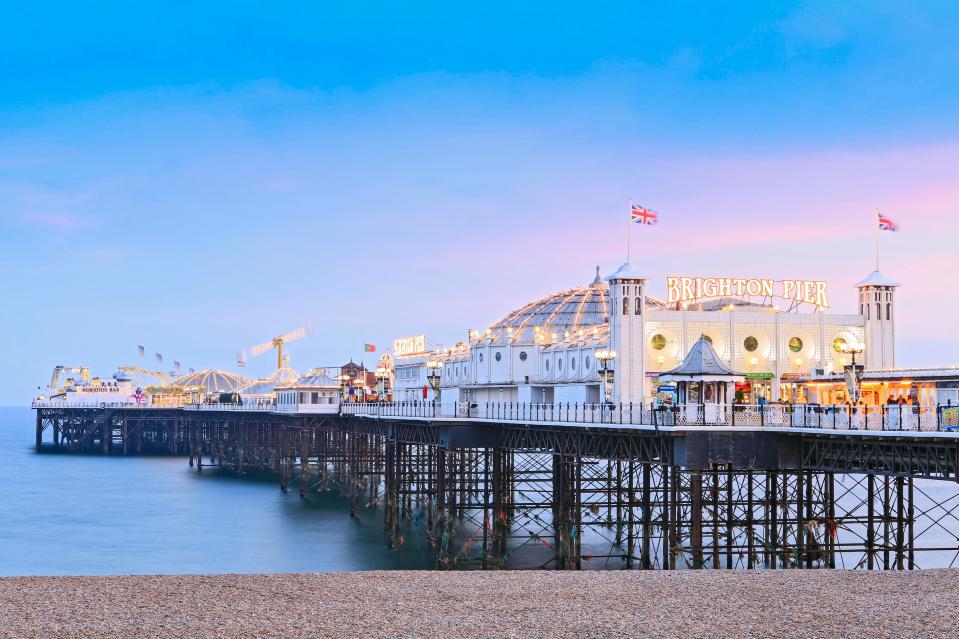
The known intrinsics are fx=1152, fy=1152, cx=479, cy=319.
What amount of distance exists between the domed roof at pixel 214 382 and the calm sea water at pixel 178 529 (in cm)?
7467

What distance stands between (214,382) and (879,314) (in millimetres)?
131979

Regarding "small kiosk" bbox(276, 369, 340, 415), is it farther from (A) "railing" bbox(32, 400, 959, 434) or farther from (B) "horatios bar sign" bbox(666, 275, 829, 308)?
(A) "railing" bbox(32, 400, 959, 434)

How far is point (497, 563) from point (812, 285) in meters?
33.8

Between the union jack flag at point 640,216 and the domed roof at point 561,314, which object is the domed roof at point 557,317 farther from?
the union jack flag at point 640,216

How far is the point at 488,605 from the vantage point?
78.9ft

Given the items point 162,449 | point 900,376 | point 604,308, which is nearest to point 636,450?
point 900,376

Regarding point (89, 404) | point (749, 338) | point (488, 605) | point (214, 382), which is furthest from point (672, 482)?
→ point (214, 382)

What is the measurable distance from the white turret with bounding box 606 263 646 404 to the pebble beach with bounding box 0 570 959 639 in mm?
36296

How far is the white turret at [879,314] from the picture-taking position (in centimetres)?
6569

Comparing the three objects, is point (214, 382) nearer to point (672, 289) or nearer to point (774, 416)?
point (672, 289)

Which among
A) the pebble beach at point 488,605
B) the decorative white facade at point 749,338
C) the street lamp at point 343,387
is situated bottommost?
the pebble beach at point 488,605

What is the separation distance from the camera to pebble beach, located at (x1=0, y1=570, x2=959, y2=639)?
837 inches

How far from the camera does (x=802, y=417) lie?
112ft

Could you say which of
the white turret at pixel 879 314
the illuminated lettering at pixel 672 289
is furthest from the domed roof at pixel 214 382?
the white turret at pixel 879 314
